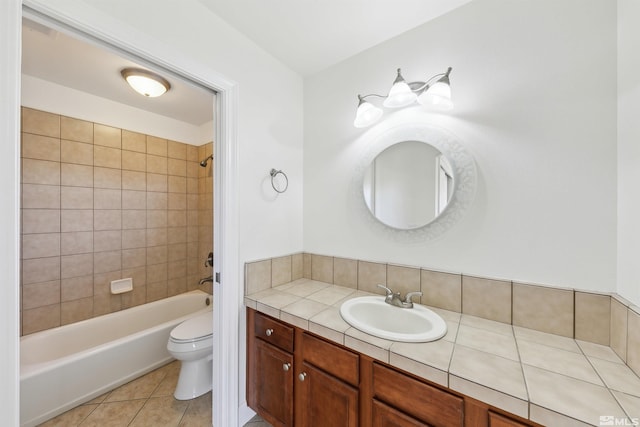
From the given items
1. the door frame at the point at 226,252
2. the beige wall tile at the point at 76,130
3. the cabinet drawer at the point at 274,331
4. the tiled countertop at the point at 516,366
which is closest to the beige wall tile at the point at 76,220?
the beige wall tile at the point at 76,130

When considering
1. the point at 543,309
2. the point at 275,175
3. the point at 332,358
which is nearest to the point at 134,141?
the point at 275,175

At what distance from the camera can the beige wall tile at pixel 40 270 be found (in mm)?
1924

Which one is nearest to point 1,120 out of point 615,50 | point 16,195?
point 16,195

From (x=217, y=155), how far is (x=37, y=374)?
1799 millimetres

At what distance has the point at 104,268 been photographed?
2.32 m

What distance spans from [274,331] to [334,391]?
1.41 feet

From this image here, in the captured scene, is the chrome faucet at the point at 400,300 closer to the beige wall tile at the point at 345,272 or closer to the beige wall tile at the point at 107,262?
the beige wall tile at the point at 345,272

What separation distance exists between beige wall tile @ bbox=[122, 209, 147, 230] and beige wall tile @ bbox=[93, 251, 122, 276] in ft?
0.93

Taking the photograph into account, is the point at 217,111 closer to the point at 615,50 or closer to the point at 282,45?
the point at 282,45

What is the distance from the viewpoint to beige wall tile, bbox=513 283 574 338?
1.02 m

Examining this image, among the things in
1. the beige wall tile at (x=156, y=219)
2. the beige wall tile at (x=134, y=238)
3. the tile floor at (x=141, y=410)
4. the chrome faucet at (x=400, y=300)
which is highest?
the beige wall tile at (x=156, y=219)

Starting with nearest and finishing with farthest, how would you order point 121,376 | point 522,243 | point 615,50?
point 615,50, point 522,243, point 121,376

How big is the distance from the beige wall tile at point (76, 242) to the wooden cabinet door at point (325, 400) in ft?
7.90

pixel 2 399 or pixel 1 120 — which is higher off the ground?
pixel 1 120
